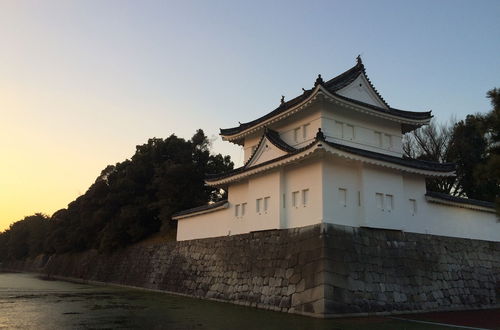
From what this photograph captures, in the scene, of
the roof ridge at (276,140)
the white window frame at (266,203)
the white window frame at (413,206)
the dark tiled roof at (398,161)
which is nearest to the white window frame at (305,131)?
the roof ridge at (276,140)

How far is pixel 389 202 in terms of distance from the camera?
13.4 meters

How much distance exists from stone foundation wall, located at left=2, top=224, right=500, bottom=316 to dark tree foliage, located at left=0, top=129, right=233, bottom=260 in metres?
7.87

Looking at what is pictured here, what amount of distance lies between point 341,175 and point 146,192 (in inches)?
729

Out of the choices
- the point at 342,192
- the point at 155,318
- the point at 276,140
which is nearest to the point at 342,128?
A: the point at 276,140

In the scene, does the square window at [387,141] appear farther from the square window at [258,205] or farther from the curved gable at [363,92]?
the square window at [258,205]

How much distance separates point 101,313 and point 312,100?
30.5 feet

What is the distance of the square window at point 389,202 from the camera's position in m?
13.3

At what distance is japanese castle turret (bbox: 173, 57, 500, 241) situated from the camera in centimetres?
1270

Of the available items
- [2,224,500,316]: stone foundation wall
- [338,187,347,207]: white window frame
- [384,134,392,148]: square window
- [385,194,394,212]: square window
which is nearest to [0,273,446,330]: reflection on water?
[2,224,500,316]: stone foundation wall

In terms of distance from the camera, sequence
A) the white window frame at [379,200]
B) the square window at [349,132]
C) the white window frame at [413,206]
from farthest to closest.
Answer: the square window at [349,132] < the white window frame at [413,206] < the white window frame at [379,200]

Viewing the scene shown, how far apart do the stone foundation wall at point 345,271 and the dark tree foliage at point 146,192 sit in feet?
25.8

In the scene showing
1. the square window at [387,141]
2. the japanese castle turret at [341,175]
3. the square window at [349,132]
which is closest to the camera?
the japanese castle turret at [341,175]

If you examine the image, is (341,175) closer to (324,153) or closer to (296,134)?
(324,153)

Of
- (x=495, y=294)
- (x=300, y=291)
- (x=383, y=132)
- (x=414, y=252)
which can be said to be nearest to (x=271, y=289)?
(x=300, y=291)
